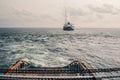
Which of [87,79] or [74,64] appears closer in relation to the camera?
[87,79]

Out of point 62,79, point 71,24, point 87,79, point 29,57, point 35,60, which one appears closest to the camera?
point 62,79

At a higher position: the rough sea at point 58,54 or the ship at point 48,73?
the ship at point 48,73

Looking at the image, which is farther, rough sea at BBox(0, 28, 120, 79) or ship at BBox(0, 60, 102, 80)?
rough sea at BBox(0, 28, 120, 79)

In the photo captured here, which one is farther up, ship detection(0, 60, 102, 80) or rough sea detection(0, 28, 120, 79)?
ship detection(0, 60, 102, 80)

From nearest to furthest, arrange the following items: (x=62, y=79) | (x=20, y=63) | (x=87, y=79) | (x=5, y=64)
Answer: (x=62, y=79)
(x=87, y=79)
(x=20, y=63)
(x=5, y=64)

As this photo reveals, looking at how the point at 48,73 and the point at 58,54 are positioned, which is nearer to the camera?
the point at 48,73

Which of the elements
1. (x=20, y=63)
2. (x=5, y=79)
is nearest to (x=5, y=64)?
(x=20, y=63)

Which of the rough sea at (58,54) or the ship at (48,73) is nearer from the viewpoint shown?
the ship at (48,73)

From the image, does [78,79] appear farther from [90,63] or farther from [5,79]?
[90,63]

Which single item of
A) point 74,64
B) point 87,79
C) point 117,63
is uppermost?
point 87,79

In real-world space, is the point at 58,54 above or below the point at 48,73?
below

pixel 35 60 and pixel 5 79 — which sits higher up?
pixel 5 79
